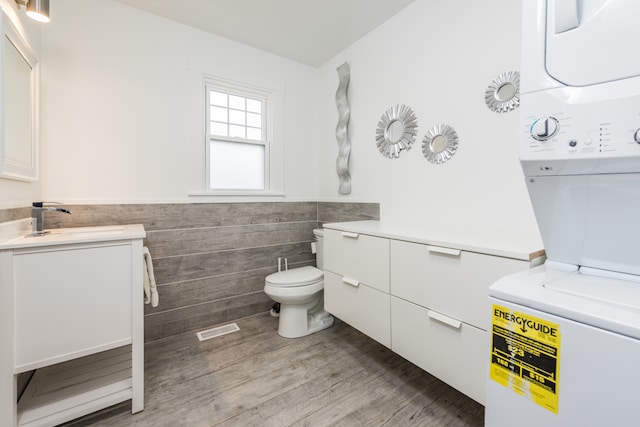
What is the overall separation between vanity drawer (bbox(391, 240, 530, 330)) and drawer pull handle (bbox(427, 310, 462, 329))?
0.02 metres

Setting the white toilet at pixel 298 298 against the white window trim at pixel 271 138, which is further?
the white window trim at pixel 271 138

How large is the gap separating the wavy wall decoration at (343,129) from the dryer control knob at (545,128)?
1.88 meters

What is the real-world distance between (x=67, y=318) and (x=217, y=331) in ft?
3.89

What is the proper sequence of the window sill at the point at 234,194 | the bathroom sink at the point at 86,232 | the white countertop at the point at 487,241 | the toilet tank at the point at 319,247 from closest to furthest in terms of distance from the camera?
the white countertop at the point at 487,241, the bathroom sink at the point at 86,232, the window sill at the point at 234,194, the toilet tank at the point at 319,247

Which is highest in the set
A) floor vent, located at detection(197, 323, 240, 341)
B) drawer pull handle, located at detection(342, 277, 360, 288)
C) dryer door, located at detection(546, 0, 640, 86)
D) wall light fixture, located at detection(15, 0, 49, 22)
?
wall light fixture, located at detection(15, 0, 49, 22)

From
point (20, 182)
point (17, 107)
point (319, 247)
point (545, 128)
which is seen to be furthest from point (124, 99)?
point (545, 128)

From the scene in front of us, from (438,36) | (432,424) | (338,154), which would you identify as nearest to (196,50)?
(338,154)

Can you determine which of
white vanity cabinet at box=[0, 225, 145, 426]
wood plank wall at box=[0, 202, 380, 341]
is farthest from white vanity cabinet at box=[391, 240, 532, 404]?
white vanity cabinet at box=[0, 225, 145, 426]

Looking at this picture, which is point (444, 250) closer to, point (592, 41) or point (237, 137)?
point (592, 41)

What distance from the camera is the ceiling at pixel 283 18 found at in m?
2.03

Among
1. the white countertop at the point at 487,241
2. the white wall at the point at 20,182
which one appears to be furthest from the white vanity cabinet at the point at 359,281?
the white wall at the point at 20,182

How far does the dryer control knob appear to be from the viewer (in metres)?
0.75

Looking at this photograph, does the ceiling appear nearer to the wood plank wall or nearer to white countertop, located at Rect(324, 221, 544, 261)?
the wood plank wall

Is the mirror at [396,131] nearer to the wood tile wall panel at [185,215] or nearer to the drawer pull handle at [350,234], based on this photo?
the drawer pull handle at [350,234]
